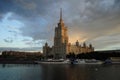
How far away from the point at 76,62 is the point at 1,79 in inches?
5048

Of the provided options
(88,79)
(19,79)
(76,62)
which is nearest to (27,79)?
(19,79)

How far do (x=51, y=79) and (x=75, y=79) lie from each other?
6.33 meters

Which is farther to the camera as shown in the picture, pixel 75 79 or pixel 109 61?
pixel 109 61

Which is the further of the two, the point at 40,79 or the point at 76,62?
the point at 76,62

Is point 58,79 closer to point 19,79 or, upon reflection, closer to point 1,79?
point 19,79

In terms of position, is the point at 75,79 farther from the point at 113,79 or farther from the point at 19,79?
the point at 19,79

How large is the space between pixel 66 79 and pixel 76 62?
12566cm

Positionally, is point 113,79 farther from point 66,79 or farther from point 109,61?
point 109,61

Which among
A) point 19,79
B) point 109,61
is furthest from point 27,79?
point 109,61

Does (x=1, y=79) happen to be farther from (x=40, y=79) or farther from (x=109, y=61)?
(x=109, y=61)

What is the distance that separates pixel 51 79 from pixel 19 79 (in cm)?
843

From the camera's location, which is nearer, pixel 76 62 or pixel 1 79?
pixel 1 79

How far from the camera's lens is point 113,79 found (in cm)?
5631

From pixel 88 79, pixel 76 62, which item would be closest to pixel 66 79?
pixel 88 79
